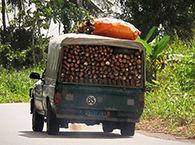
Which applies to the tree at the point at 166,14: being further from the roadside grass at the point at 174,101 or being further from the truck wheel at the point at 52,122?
the truck wheel at the point at 52,122

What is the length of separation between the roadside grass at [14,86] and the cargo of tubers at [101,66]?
2418 cm

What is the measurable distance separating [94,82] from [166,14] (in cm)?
3080

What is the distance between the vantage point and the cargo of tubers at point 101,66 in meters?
17.7

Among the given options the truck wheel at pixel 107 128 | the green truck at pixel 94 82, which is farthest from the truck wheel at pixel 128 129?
the truck wheel at pixel 107 128

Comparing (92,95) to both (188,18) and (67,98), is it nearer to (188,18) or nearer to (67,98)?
(67,98)

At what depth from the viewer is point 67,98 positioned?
17141mm

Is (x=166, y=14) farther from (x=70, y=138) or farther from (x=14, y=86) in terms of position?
(x=70, y=138)

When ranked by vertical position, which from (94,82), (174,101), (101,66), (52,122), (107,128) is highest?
(101,66)

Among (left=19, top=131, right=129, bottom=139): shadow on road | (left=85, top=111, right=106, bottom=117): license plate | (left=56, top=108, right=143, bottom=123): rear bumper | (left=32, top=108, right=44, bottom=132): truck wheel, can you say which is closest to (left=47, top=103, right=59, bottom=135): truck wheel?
(left=19, top=131, right=129, bottom=139): shadow on road

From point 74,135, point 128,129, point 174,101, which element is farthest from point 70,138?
point 174,101

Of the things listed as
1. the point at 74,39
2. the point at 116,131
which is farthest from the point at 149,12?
the point at 74,39

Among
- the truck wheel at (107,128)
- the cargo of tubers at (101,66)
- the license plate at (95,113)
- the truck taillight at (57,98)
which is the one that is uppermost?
the cargo of tubers at (101,66)

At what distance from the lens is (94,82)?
17594 mm

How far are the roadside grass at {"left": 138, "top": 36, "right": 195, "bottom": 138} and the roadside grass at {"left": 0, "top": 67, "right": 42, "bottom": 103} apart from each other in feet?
48.1
